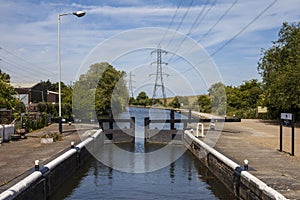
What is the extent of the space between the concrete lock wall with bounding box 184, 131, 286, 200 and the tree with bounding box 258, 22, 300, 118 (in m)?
10.3

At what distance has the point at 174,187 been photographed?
13430 mm

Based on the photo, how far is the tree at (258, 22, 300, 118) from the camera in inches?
1044

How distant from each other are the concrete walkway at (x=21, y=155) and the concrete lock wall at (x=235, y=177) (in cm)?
549

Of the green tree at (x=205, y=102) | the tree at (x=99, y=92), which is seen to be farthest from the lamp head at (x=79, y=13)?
the green tree at (x=205, y=102)

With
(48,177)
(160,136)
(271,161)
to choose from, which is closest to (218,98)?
(160,136)

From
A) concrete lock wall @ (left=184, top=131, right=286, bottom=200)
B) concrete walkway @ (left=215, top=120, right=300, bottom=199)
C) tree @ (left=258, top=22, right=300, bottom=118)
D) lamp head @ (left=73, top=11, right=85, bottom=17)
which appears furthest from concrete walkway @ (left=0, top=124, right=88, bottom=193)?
tree @ (left=258, top=22, right=300, bottom=118)

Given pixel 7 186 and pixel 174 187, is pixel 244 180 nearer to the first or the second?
pixel 174 187

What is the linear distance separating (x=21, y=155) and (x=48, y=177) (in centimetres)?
360

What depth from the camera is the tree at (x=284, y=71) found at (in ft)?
87.0

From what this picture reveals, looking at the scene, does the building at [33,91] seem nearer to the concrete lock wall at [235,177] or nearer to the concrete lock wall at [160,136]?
the concrete lock wall at [160,136]

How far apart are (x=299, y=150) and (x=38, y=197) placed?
10.2 meters

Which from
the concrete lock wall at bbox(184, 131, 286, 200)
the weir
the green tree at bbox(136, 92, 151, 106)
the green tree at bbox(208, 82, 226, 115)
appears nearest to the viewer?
the concrete lock wall at bbox(184, 131, 286, 200)

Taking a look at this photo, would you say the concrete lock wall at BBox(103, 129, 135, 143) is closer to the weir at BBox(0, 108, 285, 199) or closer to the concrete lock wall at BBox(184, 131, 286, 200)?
the weir at BBox(0, 108, 285, 199)

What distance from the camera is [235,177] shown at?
11516 mm
